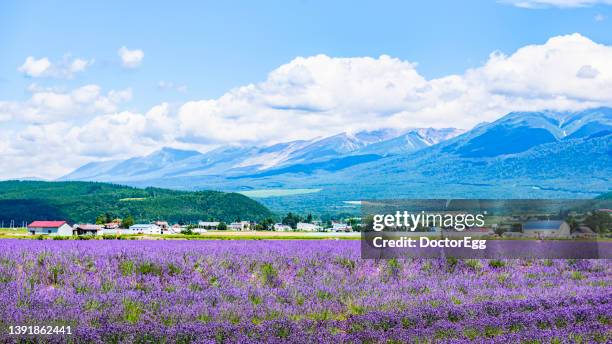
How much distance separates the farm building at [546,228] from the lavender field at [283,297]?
1365 centimetres

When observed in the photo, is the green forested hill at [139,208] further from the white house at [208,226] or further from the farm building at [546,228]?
the farm building at [546,228]

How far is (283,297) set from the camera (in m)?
11.7

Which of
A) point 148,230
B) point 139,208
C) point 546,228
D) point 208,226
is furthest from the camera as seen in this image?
point 139,208

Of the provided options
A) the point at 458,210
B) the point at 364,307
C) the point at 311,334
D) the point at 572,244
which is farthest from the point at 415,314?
the point at 572,244

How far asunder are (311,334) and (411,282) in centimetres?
520

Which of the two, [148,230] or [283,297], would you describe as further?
[148,230]

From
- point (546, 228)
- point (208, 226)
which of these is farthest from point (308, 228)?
point (546, 228)

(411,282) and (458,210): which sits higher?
(458,210)

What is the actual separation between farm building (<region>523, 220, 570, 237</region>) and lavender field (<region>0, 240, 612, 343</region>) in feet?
44.8

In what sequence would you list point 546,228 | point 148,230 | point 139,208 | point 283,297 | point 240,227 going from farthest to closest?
point 139,208
point 240,227
point 148,230
point 546,228
point 283,297

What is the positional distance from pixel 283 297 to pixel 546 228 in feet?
81.0

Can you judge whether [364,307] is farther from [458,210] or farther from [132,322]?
[458,210]

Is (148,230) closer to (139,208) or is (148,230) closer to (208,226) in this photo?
(208,226)

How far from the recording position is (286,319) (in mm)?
9805
